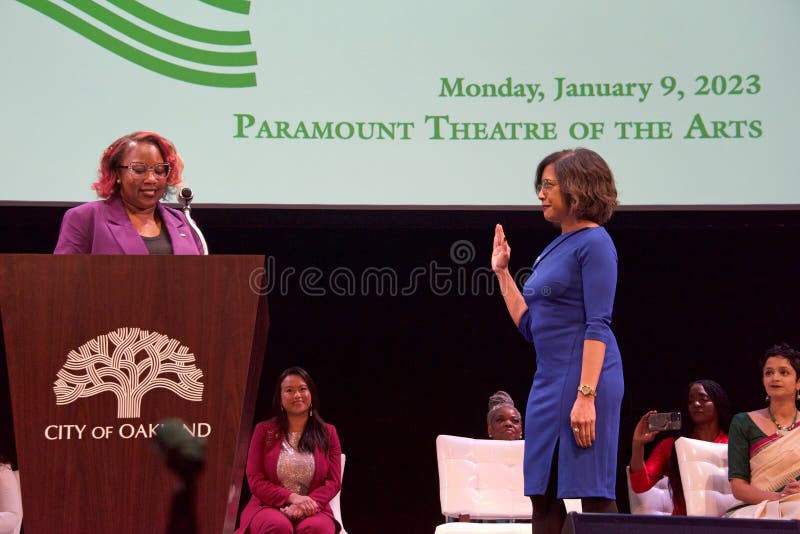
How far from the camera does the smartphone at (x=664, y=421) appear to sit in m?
3.77

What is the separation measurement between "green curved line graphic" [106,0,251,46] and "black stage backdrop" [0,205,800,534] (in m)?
1.06

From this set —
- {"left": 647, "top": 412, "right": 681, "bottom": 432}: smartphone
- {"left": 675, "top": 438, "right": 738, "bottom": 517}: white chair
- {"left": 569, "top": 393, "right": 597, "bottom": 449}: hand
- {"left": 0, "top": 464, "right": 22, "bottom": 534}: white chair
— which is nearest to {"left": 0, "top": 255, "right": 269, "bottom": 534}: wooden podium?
{"left": 569, "top": 393, "right": 597, "bottom": 449}: hand

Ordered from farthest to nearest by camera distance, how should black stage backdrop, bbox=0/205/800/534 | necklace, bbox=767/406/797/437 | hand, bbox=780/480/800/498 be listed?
1. black stage backdrop, bbox=0/205/800/534
2. necklace, bbox=767/406/797/437
3. hand, bbox=780/480/800/498

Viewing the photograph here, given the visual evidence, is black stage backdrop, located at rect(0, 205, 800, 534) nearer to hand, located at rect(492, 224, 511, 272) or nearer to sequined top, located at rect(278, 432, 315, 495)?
sequined top, located at rect(278, 432, 315, 495)

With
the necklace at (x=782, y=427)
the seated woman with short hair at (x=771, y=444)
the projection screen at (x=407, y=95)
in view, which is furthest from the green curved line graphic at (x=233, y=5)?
the necklace at (x=782, y=427)

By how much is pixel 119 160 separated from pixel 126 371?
2.57ft

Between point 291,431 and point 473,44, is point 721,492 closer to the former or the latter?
point 291,431

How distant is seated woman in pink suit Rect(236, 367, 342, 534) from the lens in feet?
12.7

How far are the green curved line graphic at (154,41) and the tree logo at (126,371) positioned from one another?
8.21 ft

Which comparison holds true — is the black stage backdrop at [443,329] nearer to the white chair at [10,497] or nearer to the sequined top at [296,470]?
the sequined top at [296,470]

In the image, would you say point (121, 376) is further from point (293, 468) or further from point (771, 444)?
point (771, 444)

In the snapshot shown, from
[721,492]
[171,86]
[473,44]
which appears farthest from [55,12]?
[721,492]

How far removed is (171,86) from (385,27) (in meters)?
0.99

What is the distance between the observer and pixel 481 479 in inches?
157
